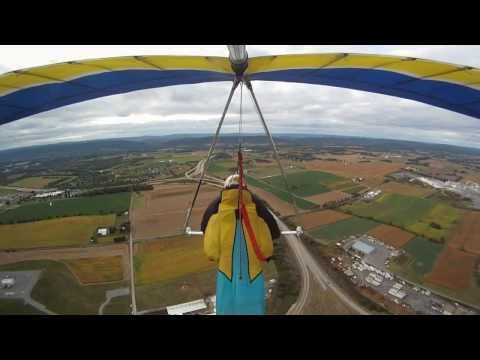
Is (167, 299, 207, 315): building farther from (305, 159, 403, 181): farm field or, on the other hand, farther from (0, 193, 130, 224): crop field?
(305, 159, 403, 181): farm field

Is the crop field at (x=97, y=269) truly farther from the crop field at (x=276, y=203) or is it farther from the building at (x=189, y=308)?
the crop field at (x=276, y=203)

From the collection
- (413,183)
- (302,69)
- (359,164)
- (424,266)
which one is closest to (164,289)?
(302,69)

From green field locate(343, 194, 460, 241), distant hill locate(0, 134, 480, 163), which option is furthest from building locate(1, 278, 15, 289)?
distant hill locate(0, 134, 480, 163)

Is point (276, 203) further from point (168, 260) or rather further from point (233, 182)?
point (233, 182)

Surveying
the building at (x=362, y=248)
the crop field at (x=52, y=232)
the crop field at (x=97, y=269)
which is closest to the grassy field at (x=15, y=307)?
the crop field at (x=97, y=269)

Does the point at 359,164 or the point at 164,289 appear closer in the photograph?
the point at 164,289

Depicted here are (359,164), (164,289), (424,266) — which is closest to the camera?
(164,289)

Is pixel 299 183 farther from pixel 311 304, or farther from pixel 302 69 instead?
pixel 302 69
